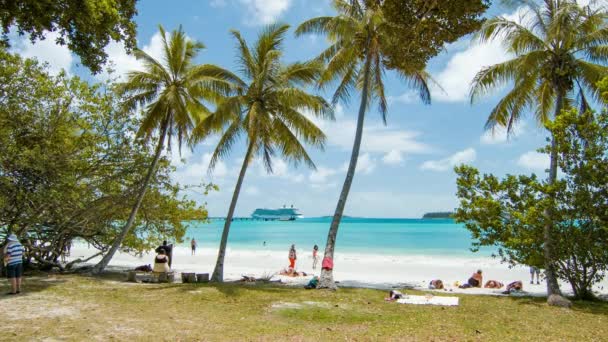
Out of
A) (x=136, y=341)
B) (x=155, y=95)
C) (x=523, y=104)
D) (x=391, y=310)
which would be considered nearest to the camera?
(x=136, y=341)

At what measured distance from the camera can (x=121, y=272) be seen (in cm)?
1748

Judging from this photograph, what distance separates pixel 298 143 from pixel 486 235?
6.65m

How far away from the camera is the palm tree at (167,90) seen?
51.1ft

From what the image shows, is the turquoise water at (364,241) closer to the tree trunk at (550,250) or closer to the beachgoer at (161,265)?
the beachgoer at (161,265)

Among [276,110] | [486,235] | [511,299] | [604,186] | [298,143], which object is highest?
[276,110]

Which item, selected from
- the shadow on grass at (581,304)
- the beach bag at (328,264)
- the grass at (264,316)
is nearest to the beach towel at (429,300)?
the grass at (264,316)

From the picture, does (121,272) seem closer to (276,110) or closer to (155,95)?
(155,95)

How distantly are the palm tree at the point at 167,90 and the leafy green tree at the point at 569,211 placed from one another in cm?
952

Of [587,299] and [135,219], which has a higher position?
[135,219]

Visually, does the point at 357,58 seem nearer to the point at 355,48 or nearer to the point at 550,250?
the point at 355,48

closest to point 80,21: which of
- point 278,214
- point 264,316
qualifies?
point 264,316

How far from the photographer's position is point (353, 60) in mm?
15219

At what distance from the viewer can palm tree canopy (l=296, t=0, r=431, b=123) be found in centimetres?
1401

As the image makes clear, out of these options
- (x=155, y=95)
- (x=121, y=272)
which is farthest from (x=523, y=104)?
(x=121, y=272)
